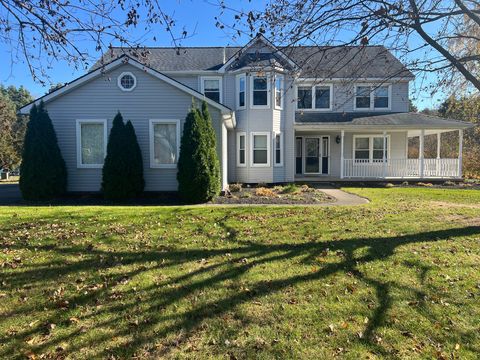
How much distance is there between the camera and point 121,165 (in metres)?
11.9

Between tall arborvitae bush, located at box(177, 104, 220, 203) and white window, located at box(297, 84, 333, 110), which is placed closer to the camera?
tall arborvitae bush, located at box(177, 104, 220, 203)

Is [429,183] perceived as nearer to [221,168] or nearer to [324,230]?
[221,168]

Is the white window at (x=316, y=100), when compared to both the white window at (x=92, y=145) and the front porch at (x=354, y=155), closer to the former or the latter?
the front porch at (x=354, y=155)

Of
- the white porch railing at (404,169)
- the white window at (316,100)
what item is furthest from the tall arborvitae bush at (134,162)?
the white porch railing at (404,169)

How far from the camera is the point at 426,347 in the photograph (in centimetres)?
305

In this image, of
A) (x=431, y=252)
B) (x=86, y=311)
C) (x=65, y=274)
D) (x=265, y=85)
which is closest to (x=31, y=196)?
(x=65, y=274)

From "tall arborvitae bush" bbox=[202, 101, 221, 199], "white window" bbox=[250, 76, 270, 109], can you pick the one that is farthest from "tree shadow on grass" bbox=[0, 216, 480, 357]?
"white window" bbox=[250, 76, 270, 109]

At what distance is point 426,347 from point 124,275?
3.58 metres

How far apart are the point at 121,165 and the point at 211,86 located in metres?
7.82

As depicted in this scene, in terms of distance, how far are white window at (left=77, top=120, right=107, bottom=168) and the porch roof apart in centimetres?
950

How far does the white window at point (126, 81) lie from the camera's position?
12.8m

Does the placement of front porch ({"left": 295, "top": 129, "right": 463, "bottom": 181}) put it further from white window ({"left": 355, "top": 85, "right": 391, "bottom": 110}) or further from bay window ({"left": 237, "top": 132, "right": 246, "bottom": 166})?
bay window ({"left": 237, "top": 132, "right": 246, "bottom": 166})

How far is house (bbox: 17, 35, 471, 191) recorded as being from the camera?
12.8m

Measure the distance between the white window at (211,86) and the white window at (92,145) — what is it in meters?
6.45
